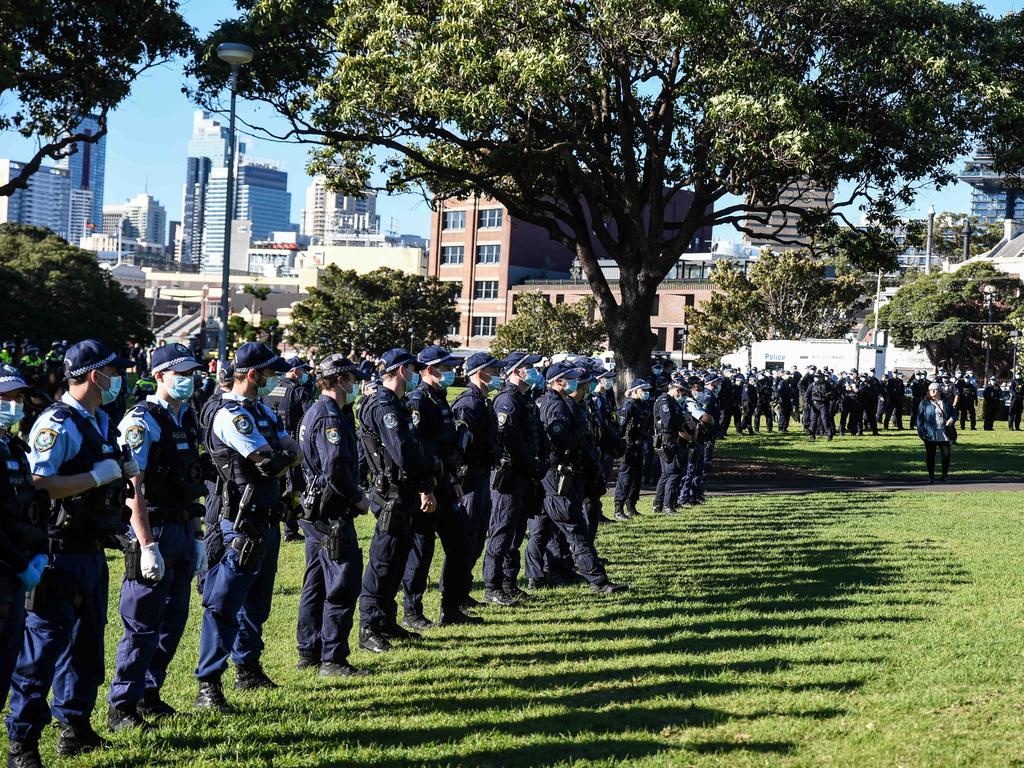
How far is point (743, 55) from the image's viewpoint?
1806 centimetres

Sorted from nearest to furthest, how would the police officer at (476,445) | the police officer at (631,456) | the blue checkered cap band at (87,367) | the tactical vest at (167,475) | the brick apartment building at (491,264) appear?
the blue checkered cap band at (87,367)
the tactical vest at (167,475)
the police officer at (476,445)
the police officer at (631,456)
the brick apartment building at (491,264)

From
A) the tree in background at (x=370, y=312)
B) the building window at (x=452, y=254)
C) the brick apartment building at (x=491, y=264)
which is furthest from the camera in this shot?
the building window at (x=452, y=254)

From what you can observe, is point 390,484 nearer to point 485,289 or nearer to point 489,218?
point 489,218

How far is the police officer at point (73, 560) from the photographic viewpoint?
16.9 ft

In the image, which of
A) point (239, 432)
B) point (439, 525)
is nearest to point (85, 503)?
point (239, 432)

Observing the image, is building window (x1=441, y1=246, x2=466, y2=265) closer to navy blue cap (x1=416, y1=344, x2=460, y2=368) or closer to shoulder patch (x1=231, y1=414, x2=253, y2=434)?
navy blue cap (x1=416, y1=344, x2=460, y2=368)

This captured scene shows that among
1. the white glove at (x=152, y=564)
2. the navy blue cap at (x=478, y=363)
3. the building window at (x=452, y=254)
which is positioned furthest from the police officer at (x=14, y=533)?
the building window at (x=452, y=254)

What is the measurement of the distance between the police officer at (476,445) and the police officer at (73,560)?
157 inches

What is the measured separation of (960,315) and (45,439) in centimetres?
5880

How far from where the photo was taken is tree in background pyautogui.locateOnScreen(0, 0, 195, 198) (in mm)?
18625

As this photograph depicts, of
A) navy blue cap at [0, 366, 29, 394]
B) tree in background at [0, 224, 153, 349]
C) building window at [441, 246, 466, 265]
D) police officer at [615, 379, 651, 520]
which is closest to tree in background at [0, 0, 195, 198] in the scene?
police officer at [615, 379, 651, 520]

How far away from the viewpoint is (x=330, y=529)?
706 cm

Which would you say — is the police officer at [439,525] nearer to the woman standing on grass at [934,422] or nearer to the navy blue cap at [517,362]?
the navy blue cap at [517,362]

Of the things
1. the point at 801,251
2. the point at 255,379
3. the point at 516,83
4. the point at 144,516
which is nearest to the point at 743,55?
the point at 516,83
